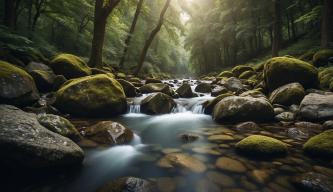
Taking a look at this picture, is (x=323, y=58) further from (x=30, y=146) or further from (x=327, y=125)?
(x=30, y=146)

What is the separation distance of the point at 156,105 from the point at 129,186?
5057 mm

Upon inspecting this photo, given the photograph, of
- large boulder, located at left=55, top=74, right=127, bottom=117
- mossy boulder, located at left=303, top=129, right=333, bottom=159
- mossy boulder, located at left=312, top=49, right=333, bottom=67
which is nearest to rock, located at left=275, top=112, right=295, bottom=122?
mossy boulder, located at left=303, top=129, right=333, bottom=159

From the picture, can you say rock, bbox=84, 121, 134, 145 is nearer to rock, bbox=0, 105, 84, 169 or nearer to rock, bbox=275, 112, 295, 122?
rock, bbox=0, 105, 84, 169

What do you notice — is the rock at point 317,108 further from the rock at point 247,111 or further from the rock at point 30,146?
the rock at point 30,146

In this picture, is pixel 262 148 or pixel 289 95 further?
pixel 289 95

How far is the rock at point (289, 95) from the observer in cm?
726

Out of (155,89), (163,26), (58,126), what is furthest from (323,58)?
(163,26)

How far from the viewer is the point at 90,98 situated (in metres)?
6.59

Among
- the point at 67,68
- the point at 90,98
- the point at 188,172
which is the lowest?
the point at 188,172

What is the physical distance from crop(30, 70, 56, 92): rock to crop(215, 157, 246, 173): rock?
22.0 feet

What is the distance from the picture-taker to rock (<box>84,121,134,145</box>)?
15.8 ft

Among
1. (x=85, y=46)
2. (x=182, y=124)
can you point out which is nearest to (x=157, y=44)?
(x=85, y=46)

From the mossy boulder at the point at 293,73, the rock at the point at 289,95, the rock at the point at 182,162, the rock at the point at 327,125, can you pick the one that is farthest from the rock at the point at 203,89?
the rock at the point at 182,162

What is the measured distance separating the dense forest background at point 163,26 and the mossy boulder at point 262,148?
673 cm
